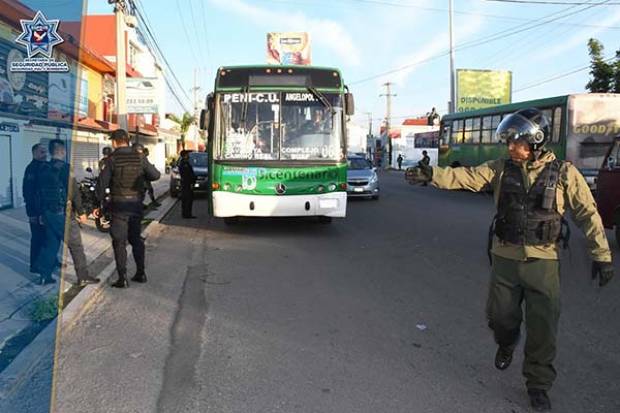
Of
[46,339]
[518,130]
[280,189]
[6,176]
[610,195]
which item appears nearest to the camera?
[518,130]

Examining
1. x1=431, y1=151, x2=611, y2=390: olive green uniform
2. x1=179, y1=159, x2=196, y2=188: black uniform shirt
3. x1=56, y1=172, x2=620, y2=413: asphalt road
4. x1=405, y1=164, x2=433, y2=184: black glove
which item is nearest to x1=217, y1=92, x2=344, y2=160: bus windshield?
x1=56, y1=172, x2=620, y2=413: asphalt road

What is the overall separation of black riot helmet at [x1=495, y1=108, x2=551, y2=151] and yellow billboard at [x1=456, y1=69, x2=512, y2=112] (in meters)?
38.3

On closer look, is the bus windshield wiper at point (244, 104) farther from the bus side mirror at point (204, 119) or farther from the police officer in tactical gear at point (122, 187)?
the police officer in tactical gear at point (122, 187)

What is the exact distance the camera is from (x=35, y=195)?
21.7 feet

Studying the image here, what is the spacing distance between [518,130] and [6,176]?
498 inches

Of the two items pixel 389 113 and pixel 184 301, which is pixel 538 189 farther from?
pixel 389 113

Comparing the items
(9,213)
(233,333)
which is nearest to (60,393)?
(233,333)

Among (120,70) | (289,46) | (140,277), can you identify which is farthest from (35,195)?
(289,46)

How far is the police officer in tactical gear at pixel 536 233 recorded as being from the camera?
360 cm

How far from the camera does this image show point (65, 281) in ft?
22.3

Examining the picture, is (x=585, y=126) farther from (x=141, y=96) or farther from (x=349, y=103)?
(x=141, y=96)

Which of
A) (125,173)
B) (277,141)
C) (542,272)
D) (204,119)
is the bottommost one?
(542,272)

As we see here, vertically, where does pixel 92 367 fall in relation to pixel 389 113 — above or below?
below

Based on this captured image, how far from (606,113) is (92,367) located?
1597 centimetres
